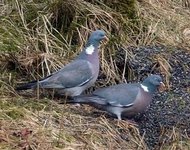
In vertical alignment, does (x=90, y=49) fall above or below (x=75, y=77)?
above

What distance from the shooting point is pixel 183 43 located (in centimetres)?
661

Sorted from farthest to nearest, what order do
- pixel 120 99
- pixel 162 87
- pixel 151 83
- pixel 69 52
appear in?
pixel 69 52
pixel 162 87
pixel 151 83
pixel 120 99

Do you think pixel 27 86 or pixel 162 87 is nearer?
pixel 27 86

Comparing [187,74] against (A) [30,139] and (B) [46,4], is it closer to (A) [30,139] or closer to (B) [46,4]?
(B) [46,4]

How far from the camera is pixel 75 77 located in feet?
17.9

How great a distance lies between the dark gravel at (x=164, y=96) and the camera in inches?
203

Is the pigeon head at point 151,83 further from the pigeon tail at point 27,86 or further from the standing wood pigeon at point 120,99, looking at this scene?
the pigeon tail at point 27,86

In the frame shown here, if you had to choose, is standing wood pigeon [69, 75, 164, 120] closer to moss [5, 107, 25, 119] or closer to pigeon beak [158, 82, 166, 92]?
pigeon beak [158, 82, 166, 92]

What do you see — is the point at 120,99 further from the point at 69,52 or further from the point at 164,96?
the point at 69,52

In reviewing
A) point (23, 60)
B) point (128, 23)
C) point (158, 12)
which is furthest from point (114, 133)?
point (158, 12)

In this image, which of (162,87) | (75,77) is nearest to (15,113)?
(75,77)

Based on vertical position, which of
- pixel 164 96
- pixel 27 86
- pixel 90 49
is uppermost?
pixel 90 49

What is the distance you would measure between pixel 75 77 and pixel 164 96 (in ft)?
2.50

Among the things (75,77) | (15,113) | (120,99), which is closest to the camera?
(15,113)
